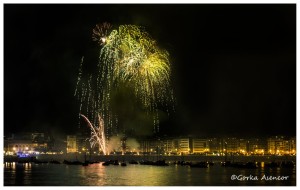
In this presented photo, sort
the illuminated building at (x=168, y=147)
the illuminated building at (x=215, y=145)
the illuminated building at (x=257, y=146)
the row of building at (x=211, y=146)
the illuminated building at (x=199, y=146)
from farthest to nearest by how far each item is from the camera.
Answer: the illuminated building at (x=168, y=147) < the illuminated building at (x=199, y=146) < the illuminated building at (x=215, y=145) < the illuminated building at (x=257, y=146) < the row of building at (x=211, y=146)

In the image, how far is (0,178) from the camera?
25.9 meters

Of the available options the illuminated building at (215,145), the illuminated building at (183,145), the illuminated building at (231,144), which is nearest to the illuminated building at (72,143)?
the illuminated building at (183,145)

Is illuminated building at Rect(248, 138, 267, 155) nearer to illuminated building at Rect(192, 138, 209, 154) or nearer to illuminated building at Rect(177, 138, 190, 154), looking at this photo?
illuminated building at Rect(192, 138, 209, 154)

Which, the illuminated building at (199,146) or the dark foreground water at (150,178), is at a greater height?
the illuminated building at (199,146)

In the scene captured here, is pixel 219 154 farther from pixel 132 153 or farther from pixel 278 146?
pixel 132 153

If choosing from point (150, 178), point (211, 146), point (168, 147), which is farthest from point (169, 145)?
point (150, 178)

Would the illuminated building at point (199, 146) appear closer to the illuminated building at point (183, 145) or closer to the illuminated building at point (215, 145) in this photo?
the illuminated building at point (215, 145)

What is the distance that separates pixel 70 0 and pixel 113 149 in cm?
9934

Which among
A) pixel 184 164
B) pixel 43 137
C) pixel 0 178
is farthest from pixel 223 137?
pixel 0 178

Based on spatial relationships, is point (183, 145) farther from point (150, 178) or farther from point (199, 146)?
point (150, 178)

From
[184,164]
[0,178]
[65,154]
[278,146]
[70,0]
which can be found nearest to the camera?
[70,0]

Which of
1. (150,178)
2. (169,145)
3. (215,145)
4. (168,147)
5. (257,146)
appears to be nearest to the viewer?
(150,178)

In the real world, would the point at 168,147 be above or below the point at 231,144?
below

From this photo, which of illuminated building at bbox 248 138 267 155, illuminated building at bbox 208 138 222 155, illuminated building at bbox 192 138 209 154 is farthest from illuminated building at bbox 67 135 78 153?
illuminated building at bbox 248 138 267 155
